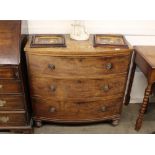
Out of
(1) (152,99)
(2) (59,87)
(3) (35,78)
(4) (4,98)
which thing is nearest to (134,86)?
(1) (152,99)

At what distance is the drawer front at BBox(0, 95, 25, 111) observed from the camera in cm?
163

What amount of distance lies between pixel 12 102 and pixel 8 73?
0.92ft

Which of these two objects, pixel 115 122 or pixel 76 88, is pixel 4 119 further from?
pixel 115 122

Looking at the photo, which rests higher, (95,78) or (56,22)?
(56,22)

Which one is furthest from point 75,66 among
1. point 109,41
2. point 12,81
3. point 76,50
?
point 12,81

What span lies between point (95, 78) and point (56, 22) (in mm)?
669

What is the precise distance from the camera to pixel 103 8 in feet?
1.11

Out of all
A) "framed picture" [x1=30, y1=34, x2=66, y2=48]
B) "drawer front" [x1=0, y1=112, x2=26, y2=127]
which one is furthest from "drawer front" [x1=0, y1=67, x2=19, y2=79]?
"drawer front" [x1=0, y1=112, x2=26, y2=127]

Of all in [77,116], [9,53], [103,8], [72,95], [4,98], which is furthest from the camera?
[77,116]

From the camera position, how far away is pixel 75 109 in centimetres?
185

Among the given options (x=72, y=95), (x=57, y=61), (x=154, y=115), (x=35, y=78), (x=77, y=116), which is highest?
(x=57, y=61)

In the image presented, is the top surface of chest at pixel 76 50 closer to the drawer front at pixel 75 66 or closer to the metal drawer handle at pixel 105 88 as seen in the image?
the drawer front at pixel 75 66

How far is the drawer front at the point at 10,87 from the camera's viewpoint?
1556 mm

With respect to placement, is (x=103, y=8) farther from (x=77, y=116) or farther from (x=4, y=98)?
(x=77, y=116)
